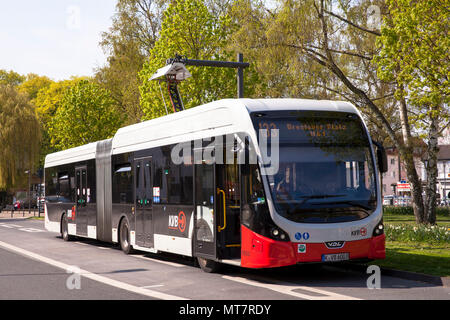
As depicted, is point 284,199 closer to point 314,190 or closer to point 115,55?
point 314,190

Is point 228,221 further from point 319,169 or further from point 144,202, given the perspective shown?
point 144,202

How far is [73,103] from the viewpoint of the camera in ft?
138

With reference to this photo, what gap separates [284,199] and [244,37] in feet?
48.5

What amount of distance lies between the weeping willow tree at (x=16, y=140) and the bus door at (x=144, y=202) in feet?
126

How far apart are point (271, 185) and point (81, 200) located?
1212 centimetres

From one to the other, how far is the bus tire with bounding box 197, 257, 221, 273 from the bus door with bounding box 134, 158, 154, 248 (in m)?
2.79

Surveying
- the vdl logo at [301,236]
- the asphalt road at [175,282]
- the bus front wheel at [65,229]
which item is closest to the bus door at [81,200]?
the bus front wheel at [65,229]

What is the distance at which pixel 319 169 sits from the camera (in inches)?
460

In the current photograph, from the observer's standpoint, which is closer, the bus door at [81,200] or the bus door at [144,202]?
the bus door at [144,202]

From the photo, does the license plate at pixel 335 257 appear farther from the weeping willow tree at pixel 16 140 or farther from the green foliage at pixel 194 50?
the weeping willow tree at pixel 16 140

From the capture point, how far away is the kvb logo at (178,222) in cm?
1416

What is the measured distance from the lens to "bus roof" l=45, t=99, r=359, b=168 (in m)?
12.2

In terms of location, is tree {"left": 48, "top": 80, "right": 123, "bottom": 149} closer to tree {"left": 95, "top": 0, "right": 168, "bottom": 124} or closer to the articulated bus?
tree {"left": 95, "top": 0, "right": 168, "bottom": 124}

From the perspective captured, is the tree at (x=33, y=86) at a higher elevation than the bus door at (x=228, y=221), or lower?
higher
